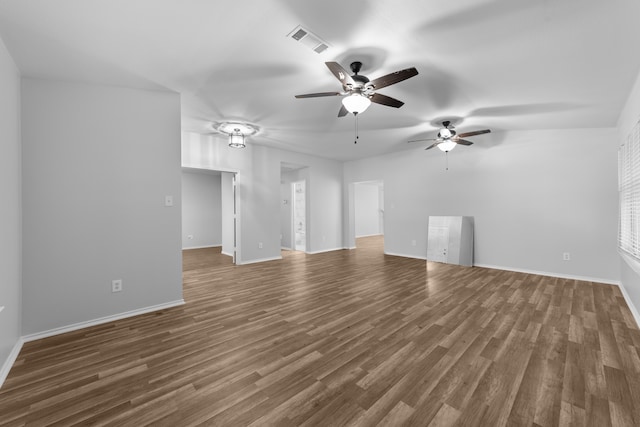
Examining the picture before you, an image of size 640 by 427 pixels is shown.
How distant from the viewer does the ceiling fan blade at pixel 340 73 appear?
85.3 inches

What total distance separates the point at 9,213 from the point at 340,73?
3049 millimetres

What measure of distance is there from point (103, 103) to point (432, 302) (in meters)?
4.49

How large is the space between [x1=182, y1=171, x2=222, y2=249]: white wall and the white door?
6826mm

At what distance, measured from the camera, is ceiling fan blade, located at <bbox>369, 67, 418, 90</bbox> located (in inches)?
87.7

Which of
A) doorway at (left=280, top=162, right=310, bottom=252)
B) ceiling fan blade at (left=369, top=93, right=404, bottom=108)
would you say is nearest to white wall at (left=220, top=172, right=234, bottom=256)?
doorway at (left=280, top=162, right=310, bottom=252)

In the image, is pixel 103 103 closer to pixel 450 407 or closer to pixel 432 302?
pixel 450 407

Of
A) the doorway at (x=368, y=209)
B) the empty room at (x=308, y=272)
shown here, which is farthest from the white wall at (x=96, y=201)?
the doorway at (x=368, y=209)

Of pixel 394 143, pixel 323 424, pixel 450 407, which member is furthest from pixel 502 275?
pixel 323 424

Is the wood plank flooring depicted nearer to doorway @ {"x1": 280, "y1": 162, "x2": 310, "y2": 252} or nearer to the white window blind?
the white window blind

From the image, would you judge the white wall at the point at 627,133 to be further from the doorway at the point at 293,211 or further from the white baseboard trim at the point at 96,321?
the doorway at the point at 293,211

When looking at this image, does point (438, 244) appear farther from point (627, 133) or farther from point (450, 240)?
point (627, 133)

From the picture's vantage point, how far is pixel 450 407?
156 cm

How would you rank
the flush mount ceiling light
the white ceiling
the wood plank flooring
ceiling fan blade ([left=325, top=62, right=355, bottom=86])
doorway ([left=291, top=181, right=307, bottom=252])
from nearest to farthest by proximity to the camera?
the wood plank flooring → the white ceiling → ceiling fan blade ([left=325, top=62, right=355, bottom=86]) → the flush mount ceiling light → doorway ([left=291, top=181, right=307, bottom=252])

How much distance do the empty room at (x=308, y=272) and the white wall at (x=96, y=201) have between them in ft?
0.06
